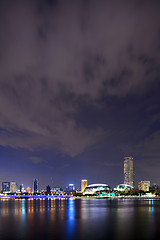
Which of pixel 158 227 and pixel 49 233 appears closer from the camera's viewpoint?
pixel 49 233

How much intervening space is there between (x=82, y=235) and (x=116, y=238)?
4754 mm

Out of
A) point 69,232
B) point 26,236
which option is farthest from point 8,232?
point 69,232

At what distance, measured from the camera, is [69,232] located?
3653 centimetres

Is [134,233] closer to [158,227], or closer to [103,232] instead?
[103,232]

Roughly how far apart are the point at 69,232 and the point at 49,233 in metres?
2.98

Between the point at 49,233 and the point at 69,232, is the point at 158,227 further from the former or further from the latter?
the point at 49,233

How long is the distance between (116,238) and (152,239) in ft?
14.5

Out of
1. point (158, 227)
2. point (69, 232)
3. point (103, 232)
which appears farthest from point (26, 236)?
point (158, 227)

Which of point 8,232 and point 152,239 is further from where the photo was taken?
point 8,232

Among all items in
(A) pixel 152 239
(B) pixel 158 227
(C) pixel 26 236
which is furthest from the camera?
(B) pixel 158 227

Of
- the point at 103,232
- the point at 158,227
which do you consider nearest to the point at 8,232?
the point at 103,232

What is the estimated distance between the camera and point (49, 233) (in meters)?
35.5

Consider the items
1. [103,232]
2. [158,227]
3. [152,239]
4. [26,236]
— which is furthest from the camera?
[158,227]

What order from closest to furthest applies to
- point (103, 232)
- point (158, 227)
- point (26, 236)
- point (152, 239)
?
point (152, 239) → point (26, 236) → point (103, 232) → point (158, 227)
